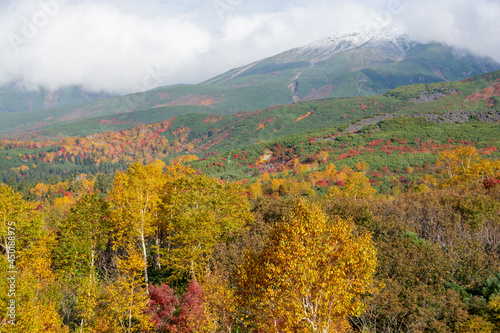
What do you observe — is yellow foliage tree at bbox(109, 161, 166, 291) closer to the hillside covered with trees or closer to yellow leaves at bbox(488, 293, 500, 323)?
the hillside covered with trees

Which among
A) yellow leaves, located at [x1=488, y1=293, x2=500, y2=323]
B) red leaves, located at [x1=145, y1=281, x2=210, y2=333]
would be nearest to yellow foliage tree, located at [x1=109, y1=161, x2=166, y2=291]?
red leaves, located at [x1=145, y1=281, x2=210, y2=333]

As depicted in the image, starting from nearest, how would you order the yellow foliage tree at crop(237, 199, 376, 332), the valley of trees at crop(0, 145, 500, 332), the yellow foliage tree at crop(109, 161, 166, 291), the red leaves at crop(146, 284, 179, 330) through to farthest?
the yellow foliage tree at crop(237, 199, 376, 332), the valley of trees at crop(0, 145, 500, 332), the red leaves at crop(146, 284, 179, 330), the yellow foliage tree at crop(109, 161, 166, 291)

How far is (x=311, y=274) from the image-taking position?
38.8 feet

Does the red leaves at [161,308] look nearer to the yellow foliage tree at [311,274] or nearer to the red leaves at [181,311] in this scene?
the red leaves at [181,311]

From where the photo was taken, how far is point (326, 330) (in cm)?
1205

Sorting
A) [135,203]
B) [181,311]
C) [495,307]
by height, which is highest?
[135,203]

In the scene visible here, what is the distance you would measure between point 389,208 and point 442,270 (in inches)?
521

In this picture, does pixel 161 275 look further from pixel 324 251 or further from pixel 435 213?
pixel 435 213

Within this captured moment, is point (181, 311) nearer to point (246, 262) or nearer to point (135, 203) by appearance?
point (246, 262)

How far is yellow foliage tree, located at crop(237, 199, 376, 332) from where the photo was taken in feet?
39.5

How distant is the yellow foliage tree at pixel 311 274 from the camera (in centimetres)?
1204

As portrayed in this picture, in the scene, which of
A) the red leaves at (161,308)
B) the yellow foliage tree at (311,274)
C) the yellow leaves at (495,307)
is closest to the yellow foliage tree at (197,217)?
the red leaves at (161,308)

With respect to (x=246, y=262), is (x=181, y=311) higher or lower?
lower

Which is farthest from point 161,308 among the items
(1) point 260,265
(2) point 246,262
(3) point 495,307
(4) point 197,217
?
(3) point 495,307
